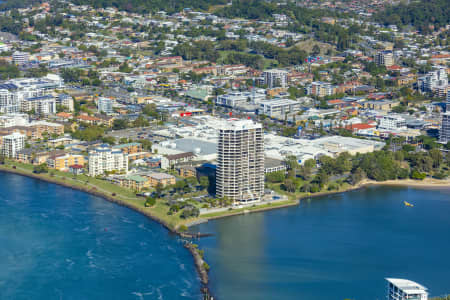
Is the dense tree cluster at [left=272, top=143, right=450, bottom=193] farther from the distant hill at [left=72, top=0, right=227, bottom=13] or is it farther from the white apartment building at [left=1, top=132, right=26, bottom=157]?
the distant hill at [left=72, top=0, right=227, bottom=13]

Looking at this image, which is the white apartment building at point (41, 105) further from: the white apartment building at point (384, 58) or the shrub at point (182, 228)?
the white apartment building at point (384, 58)

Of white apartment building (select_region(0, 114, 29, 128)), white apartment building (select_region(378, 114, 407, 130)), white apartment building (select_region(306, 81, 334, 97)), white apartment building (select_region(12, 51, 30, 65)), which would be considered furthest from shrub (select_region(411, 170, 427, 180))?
white apartment building (select_region(12, 51, 30, 65))

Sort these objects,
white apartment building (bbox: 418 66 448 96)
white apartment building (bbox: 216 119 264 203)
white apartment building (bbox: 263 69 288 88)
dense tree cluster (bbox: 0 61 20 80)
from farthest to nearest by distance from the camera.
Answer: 1. dense tree cluster (bbox: 0 61 20 80)
2. white apartment building (bbox: 263 69 288 88)
3. white apartment building (bbox: 418 66 448 96)
4. white apartment building (bbox: 216 119 264 203)

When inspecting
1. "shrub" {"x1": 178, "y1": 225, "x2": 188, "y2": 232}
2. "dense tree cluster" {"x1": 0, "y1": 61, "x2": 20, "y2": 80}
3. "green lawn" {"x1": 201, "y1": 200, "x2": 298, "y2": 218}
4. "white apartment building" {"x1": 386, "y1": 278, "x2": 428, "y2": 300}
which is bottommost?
"shrub" {"x1": 178, "y1": 225, "x2": 188, "y2": 232}

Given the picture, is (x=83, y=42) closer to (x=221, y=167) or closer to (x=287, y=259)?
(x=221, y=167)

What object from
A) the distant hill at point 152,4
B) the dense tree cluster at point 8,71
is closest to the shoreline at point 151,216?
the dense tree cluster at point 8,71
